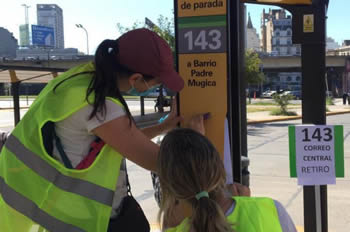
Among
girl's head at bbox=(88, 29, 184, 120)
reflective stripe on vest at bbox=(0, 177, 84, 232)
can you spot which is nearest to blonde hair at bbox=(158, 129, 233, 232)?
girl's head at bbox=(88, 29, 184, 120)

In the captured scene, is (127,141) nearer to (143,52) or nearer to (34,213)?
(143,52)

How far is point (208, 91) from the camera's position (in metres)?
2.47

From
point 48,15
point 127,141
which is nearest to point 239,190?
point 127,141

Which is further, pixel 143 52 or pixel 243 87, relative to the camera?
pixel 243 87

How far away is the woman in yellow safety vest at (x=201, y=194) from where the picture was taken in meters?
1.50

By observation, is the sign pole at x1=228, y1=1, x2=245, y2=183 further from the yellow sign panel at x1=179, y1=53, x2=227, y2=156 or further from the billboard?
the billboard

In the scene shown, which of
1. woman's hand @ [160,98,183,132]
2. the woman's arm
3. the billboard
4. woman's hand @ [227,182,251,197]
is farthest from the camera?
the billboard

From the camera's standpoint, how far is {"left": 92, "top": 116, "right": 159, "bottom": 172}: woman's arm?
64.3 inches

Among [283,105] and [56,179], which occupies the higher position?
[56,179]

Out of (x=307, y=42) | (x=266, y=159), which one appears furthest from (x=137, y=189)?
(x=307, y=42)

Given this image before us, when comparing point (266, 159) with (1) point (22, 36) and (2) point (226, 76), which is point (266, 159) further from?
(1) point (22, 36)

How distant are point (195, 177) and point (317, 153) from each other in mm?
1757

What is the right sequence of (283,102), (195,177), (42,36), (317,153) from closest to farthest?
(195,177), (317,153), (283,102), (42,36)

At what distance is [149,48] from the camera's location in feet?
5.68
